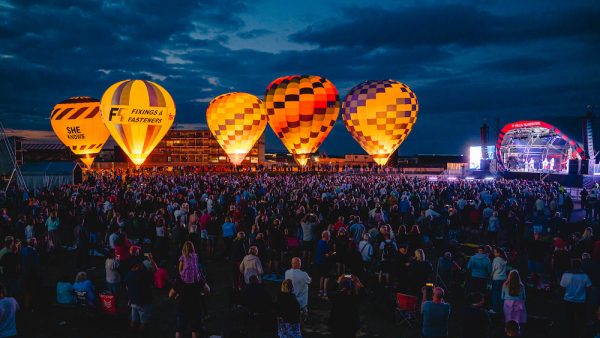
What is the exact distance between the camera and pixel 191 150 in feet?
311

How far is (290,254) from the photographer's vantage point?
38.3 ft

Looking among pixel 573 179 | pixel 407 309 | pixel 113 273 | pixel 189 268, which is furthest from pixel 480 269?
pixel 573 179

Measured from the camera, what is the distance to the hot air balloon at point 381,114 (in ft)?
92.7

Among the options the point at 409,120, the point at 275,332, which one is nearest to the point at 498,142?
the point at 409,120

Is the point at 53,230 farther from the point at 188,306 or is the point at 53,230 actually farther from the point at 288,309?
the point at 288,309

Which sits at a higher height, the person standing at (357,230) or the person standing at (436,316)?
the person standing at (357,230)

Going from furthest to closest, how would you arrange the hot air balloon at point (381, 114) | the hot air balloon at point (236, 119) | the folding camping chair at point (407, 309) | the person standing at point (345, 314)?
the hot air balloon at point (236, 119) → the hot air balloon at point (381, 114) → the folding camping chair at point (407, 309) → the person standing at point (345, 314)

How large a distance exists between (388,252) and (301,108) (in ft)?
73.0

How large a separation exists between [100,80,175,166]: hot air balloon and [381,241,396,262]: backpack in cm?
2508

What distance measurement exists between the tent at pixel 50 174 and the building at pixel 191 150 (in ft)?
196

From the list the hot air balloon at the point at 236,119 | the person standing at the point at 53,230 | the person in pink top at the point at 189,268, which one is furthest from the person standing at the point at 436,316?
the hot air balloon at the point at 236,119

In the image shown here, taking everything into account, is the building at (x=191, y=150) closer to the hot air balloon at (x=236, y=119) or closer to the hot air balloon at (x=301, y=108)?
the hot air balloon at (x=236, y=119)

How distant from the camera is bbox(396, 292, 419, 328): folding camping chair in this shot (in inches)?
261

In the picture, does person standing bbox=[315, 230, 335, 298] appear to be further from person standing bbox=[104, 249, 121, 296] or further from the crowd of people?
person standing bbox=[104, 249, 121, 296]
